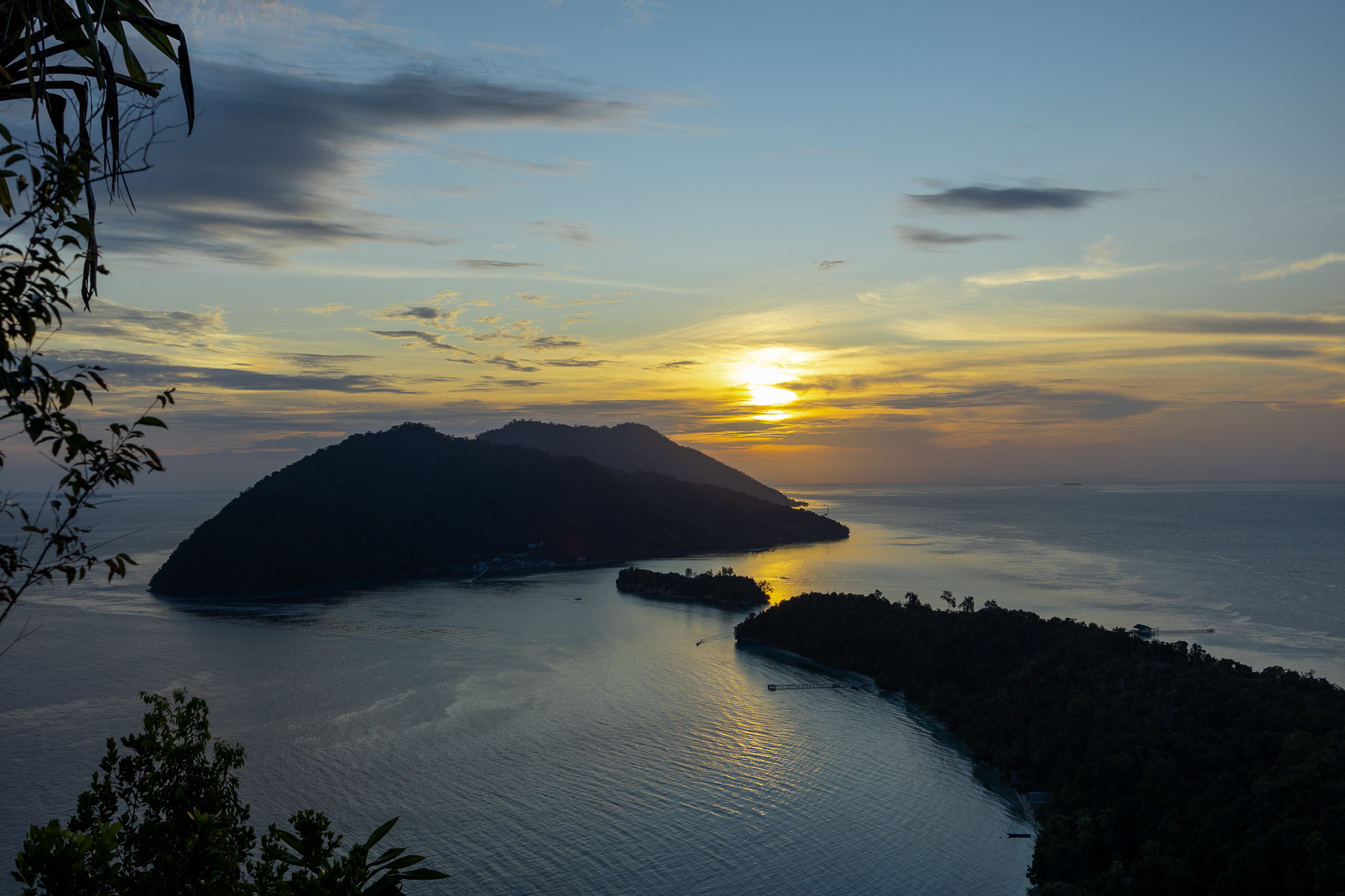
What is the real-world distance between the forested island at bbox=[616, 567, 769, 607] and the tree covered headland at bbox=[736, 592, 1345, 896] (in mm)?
50157

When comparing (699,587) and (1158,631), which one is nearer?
(1158,631)

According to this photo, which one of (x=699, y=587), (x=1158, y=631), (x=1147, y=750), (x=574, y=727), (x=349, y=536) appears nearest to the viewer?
(x=1147, y=750)

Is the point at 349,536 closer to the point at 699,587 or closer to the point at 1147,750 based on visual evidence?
the point at 699,587

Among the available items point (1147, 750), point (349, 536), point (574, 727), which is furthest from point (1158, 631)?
point (349, 536)

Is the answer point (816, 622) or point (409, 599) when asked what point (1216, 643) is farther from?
point (409, 599)

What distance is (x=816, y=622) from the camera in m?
92.0

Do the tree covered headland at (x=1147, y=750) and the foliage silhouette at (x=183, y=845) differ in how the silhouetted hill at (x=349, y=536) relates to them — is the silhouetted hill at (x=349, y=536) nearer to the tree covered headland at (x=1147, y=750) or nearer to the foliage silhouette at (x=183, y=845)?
the tree covered headland at (x=1147, y=750)

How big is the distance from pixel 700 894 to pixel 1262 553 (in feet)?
552

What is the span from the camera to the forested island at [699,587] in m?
126

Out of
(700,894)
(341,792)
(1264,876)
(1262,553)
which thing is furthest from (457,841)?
(1262,553)

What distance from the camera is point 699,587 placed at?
433ft

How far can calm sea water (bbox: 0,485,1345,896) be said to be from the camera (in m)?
44.2

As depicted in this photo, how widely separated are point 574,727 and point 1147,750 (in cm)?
4125

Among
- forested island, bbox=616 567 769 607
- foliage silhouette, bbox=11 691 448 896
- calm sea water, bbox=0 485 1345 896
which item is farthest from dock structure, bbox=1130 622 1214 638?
foliage silhouette, bbox=11 691 448 896
